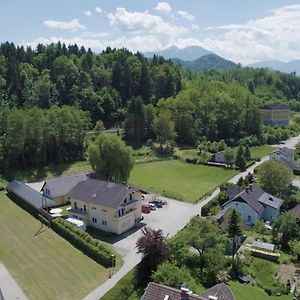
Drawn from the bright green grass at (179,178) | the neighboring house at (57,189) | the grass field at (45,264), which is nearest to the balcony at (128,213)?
the grass field at (45,264)

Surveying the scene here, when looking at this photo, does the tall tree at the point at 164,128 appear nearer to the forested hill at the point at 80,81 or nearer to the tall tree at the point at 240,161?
the tall tree at the point at 240,161

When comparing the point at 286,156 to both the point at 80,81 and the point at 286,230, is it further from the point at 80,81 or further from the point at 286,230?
the point at 80,81

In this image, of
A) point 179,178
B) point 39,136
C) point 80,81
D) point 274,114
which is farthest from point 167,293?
point 274,114

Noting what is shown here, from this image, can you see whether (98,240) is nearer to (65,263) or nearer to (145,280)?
(65,263)

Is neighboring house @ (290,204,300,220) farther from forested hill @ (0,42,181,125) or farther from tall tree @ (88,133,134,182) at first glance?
forested hill @ (0,42,181,125)

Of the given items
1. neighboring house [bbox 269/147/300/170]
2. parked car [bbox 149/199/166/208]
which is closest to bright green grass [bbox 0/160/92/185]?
parked car [bbox 149/199/166/208]

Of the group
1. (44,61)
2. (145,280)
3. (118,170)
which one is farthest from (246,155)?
(44,61)
